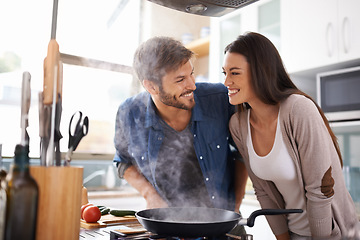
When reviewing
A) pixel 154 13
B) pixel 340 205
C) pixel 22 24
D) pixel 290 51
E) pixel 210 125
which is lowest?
pixel 340 205

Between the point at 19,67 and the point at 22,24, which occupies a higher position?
the point at 22,24

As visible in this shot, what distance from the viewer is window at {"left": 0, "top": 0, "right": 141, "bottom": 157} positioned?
2.68 meters

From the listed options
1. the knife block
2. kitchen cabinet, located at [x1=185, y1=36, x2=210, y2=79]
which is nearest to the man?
the knife block

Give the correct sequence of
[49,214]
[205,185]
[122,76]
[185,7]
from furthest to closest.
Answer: [122,76] → [205,185] → [185,7] → [49,214]

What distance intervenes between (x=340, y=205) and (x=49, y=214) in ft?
3.44

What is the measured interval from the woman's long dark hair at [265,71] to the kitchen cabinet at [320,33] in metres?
0.99

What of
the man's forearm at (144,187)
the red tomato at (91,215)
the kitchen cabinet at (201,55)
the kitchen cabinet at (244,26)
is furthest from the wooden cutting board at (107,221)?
the kitchen cabinet at (201,55)

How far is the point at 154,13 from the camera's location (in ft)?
11.2

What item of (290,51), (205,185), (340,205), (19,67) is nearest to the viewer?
(340,205)

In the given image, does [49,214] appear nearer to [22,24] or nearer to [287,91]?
[287,91]

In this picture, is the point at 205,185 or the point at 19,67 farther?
the point at 19,67

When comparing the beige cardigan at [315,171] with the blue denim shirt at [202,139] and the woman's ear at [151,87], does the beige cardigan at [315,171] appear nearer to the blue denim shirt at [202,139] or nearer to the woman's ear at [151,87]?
the blue denim shirt at [202,139]

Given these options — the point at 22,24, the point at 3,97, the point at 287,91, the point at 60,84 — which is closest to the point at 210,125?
the point at 287,91

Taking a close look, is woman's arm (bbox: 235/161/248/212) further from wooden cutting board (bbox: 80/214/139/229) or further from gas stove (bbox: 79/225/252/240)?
gas stove (bbox: 79/225/252/240)
